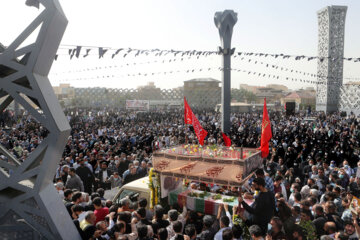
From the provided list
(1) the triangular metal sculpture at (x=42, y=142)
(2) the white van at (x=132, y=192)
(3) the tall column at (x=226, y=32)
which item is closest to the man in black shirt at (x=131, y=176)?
(2) the white van at (x=132, y=192)

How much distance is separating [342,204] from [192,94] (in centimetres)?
9081

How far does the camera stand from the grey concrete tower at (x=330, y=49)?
2117 inches

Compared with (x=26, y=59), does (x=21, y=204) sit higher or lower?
lower

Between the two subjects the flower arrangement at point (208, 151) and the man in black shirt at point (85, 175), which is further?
the man in black shirt at point (85, 175)

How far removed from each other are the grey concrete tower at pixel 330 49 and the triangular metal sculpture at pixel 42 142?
5425 centimetres

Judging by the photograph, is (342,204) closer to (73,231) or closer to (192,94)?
(73,231)

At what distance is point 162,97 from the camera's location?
355 feet

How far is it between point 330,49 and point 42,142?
61.3 meters

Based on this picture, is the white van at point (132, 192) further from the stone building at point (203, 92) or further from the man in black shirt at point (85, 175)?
the stone building at point (203, 92)

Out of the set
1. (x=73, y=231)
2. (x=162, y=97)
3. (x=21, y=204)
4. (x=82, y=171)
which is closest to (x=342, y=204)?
(x=73, y=231)

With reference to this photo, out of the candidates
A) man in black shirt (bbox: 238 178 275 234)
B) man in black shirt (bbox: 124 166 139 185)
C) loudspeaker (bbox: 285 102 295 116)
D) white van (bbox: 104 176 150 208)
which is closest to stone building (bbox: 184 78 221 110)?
loudspeaker (bbox: 285 102 295 116)

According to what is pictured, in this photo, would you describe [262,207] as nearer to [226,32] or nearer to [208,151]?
[208,151]

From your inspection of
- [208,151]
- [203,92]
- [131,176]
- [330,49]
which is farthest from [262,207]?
[203,92]

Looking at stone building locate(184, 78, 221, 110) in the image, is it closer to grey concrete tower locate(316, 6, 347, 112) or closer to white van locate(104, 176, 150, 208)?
grey concrete tower locate(316, 6, 347, 112)
